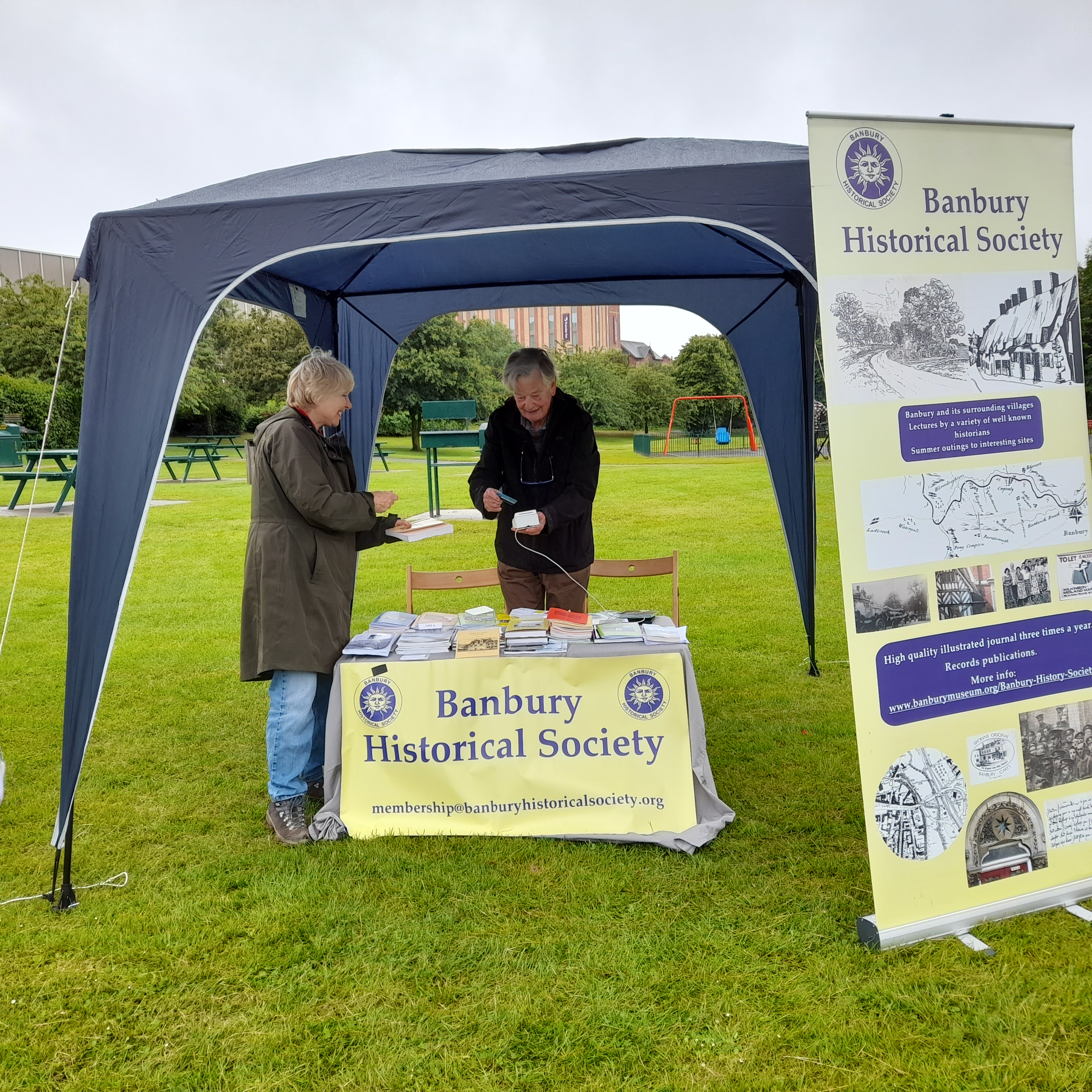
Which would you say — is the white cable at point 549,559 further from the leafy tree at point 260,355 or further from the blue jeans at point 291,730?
the leafy tree at point 260,355

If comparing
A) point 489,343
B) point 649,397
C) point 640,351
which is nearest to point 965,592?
point 489,343

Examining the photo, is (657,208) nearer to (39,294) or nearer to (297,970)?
(297,970)

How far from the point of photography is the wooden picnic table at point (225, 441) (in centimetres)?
2336

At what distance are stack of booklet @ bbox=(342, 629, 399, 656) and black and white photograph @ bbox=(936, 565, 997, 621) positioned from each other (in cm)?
187

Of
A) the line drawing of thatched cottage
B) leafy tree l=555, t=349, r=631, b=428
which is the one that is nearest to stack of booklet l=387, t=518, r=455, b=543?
the line drawing of thatched cottage

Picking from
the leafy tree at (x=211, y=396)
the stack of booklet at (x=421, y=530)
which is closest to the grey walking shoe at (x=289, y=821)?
the stack of booklet at (x=421, y=530)

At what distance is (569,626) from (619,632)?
0.20 metres

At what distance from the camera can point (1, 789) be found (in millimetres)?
3793

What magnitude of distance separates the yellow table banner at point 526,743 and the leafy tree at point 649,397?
111ft

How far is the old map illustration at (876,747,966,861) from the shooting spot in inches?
100

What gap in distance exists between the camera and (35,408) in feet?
70.2

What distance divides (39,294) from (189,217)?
1071 inches

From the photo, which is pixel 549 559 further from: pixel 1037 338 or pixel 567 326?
pixel 567 326

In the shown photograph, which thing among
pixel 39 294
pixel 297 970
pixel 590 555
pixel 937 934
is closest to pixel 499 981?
pixel 297 970
